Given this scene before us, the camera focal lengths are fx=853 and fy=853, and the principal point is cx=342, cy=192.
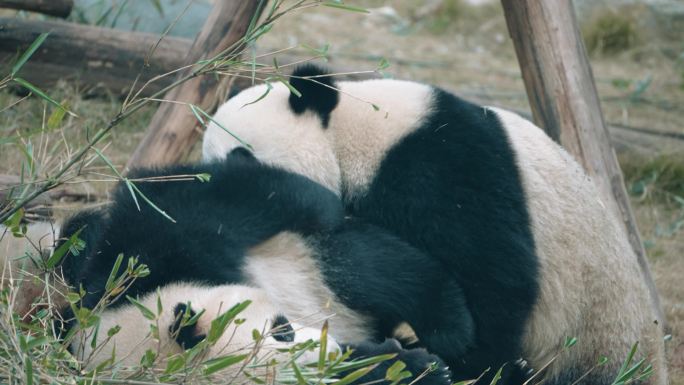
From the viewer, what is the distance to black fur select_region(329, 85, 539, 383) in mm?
2836

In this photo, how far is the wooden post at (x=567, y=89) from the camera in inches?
136

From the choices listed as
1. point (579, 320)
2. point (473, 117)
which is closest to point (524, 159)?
point (473, 117)

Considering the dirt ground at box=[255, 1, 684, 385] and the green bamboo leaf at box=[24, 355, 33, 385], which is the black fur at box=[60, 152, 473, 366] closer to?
the green bamboo leaf at box=[24, 355, 33, 385]

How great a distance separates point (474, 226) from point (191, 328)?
108 cm

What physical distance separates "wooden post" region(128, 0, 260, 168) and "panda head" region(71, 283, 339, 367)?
1.36 metres

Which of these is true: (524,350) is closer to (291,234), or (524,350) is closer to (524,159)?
(524,159)

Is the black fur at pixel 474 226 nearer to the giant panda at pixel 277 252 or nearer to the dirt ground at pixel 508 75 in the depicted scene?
the giant panda at pixel 277 252

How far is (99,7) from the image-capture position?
5555 mm

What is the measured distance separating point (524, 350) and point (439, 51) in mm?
5652

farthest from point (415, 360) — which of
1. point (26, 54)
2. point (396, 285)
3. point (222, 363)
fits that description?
point (26, 54)

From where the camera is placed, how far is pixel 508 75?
766 centimetres

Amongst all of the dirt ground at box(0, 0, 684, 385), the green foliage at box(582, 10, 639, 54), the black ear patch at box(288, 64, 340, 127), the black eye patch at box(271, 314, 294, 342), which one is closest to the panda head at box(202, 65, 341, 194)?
the black ear patch at box(288, 64, 340, 127)

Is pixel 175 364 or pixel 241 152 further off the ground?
pixel 241 152

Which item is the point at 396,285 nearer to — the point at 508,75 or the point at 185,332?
the point at 185,332
